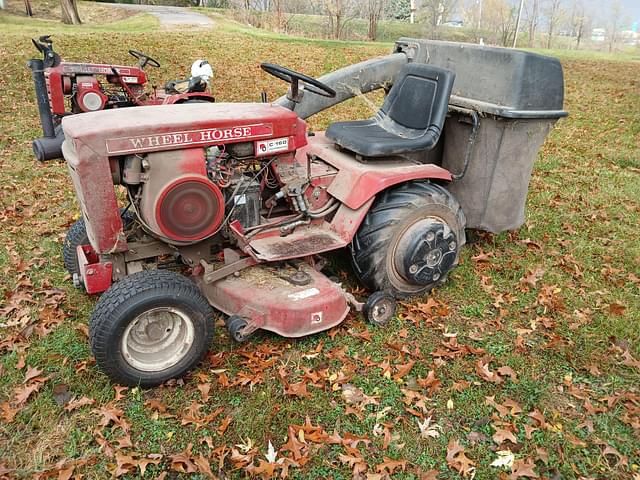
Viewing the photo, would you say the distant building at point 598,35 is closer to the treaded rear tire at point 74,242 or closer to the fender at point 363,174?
the fender at point 363,174

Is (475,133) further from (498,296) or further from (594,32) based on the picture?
(594,32)

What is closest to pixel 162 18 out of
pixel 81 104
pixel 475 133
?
pixel 81 104

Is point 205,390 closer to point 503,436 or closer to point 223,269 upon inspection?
point 223,269

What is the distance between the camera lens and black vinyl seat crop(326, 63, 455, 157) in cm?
380

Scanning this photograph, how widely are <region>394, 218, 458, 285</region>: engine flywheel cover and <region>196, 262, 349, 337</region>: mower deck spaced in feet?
1.86

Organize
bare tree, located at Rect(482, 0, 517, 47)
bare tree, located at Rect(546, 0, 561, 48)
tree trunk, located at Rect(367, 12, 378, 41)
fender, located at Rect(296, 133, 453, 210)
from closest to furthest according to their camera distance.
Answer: fender, located at Rect(296, 133, 453, 210) < tree trunk, located at Rect(367, 12, 378, 41) < bare tree, located at Rect(482, 0, 517, 47) < bare tree, located at Rect(546, 0, 561, 48)

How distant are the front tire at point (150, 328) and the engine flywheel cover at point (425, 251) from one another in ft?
4.71

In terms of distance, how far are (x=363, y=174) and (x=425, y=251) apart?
2.27 feet

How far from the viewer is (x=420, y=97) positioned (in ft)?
13.3

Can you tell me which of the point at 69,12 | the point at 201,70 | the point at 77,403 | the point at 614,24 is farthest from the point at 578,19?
the point at 77,403

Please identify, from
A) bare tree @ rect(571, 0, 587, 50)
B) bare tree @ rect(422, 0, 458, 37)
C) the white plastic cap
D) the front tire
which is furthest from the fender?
bare tree @ rect(571, 0, 587, 50)

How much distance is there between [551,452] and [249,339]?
6.10 feet

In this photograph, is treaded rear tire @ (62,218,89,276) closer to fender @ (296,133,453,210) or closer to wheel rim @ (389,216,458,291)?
fender @ (296,133,453,210)

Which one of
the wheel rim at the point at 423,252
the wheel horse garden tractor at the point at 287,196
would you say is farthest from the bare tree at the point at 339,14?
the wheel rim at the point at 423,252
